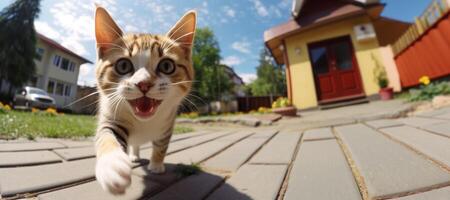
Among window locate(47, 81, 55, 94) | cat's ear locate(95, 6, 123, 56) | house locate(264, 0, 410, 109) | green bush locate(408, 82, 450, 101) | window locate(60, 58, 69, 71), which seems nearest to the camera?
cat's ear locate(95, 6, 123, 56)

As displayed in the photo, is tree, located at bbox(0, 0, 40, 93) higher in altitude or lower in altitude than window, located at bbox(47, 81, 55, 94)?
higher

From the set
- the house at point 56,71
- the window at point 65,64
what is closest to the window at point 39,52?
the house at point 56,71

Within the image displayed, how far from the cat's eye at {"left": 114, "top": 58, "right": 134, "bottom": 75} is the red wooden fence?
6.90 m

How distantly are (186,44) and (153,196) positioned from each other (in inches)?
45.8

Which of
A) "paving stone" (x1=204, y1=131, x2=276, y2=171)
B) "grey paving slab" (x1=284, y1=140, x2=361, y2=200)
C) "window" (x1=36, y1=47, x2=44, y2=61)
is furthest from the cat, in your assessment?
"window" (x1=36, y1=47, x2=44, y2=61)

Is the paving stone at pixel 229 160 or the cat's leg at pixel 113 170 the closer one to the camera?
the cat's leg at pixel 113 170

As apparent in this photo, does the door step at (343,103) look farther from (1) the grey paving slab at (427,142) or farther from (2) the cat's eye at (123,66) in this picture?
(2) the cat's eye at (123,66)

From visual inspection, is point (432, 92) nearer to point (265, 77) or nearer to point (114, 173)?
point (114, 173)

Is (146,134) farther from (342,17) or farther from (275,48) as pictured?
(275,48)

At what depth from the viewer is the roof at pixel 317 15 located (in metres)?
8.76

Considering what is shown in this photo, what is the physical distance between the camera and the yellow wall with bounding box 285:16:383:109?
8.69 meters

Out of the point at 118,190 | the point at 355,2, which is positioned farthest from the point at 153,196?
the point at 355,2

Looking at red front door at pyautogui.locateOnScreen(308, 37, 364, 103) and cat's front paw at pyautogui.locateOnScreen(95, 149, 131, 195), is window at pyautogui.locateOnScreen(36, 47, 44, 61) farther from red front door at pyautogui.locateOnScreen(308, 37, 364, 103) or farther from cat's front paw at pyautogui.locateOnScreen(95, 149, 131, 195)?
cat's front paw at pyautogui.locateOnScreen(95, 149, 131, 195)

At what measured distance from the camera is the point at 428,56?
6.22 metres
